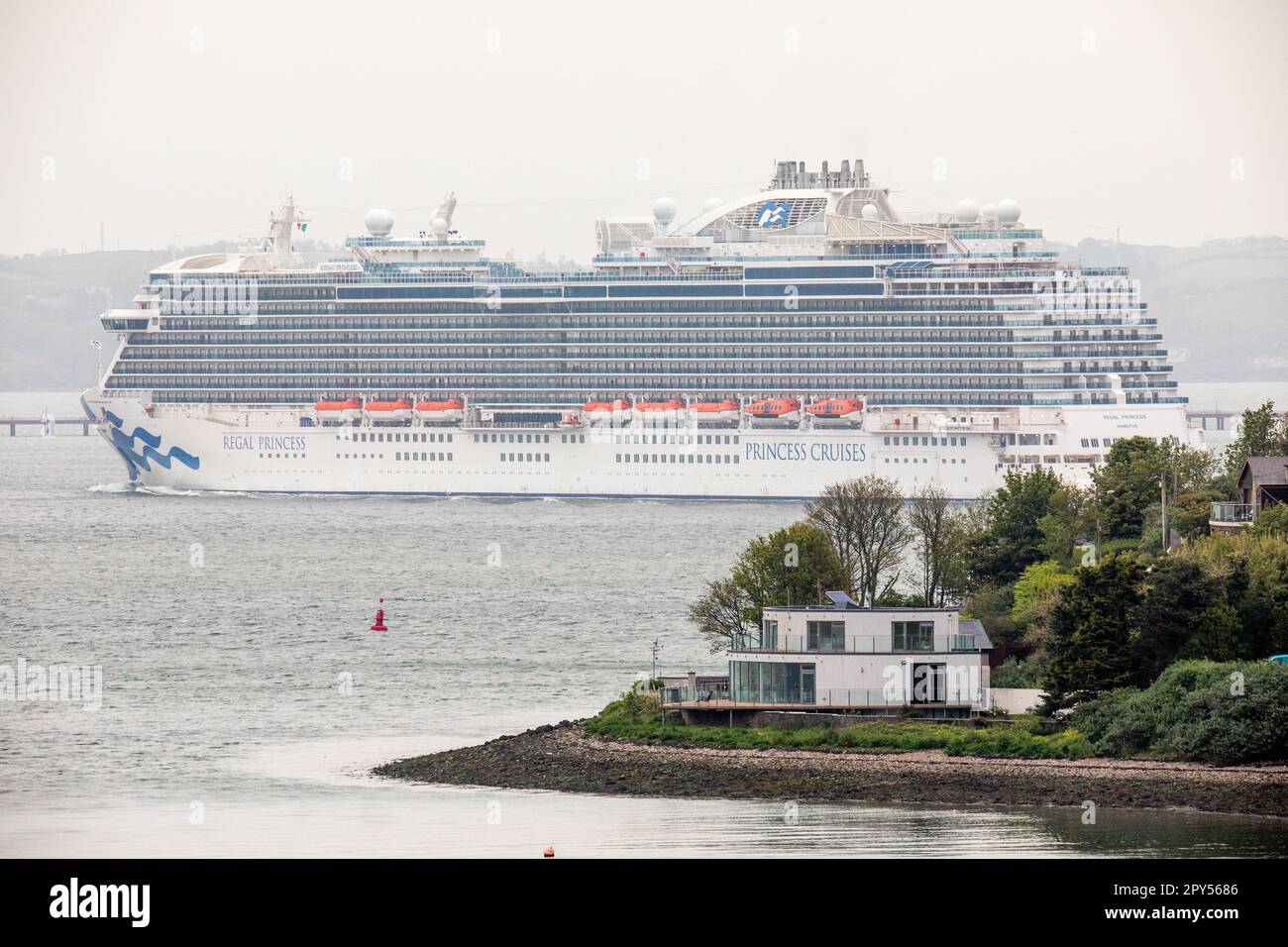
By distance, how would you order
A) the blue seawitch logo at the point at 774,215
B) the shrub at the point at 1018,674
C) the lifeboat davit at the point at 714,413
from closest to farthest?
the shrub at the point at 1018,674, the lifeboat davit at the point at 714,413, the blue seawitch logo at the point at 774,215

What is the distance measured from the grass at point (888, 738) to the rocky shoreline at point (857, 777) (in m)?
0.25

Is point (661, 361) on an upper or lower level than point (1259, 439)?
upper

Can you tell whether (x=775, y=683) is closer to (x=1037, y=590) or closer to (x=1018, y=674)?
(x=1018, y=674)

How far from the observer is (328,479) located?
102 meters

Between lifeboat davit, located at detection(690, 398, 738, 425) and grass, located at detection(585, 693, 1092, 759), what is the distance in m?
62.5

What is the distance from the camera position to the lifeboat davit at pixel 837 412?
326 feet

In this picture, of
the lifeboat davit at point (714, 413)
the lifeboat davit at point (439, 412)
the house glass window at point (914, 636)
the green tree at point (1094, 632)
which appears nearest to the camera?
the green tree at point (1094, 632)

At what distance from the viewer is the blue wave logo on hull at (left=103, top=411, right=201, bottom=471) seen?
104 meters

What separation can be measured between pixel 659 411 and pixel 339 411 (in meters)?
14.7

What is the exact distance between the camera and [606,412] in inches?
4045

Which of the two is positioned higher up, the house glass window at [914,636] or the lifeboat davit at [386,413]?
the lifeboat davit at [386,413]

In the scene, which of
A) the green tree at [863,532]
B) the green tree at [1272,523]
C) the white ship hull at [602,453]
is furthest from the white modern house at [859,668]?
the white ship hull at [602,453]

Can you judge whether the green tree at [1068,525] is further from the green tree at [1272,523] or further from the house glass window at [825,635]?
the house glass window at [825,635]

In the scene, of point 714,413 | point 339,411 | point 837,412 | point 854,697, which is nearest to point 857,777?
point 854,697
